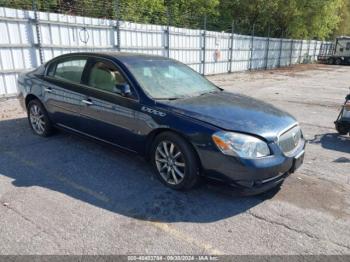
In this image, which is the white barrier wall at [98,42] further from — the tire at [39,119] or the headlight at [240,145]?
the headlight at [240,145]

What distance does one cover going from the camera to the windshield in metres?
3.94

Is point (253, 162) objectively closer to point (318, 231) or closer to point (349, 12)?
point (318, 231)

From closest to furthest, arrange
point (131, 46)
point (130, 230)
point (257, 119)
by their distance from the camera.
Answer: point (130, 230)
point (257, 119)
point (131, 46)

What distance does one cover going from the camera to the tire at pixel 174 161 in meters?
3.35

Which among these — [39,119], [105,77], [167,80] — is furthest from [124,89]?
[39,119]

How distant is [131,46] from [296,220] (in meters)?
10.0

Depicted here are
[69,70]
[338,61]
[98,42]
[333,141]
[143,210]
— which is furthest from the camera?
[338,61]

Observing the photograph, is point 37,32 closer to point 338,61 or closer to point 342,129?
point 342,129

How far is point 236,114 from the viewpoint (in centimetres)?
352

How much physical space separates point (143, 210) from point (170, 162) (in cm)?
66

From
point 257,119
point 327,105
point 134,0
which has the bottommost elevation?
point 327,105

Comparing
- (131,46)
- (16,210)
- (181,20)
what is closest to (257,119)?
(16,210)

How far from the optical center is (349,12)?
41969 mm

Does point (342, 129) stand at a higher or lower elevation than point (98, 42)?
lower
